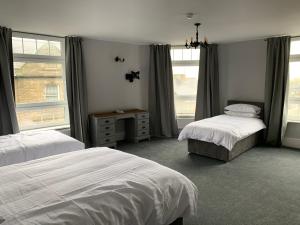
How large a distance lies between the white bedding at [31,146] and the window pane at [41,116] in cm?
102

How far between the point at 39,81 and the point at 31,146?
1966mm

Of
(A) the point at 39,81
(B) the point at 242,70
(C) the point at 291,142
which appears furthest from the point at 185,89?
(A) the point at 39,81

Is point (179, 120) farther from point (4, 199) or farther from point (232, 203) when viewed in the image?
point (4, 199)

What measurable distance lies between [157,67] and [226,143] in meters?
2.64

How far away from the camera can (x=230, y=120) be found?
15.5 feet

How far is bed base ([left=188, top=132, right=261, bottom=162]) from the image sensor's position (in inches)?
163

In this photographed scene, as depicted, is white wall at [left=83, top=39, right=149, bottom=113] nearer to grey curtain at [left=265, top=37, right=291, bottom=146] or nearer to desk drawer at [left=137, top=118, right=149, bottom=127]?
desk drawer at [left=137, top=118, right=149, bottom=127]

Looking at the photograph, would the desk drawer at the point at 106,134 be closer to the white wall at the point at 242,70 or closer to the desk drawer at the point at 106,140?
the desk drawer at the point at 106,140

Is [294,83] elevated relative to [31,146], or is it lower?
elevated

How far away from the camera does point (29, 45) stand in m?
4.31

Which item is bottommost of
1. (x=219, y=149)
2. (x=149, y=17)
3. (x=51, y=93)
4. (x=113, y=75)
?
(x=219, y=149)

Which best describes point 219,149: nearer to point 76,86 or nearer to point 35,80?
point 76,86

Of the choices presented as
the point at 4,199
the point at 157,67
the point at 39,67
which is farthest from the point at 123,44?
the point at 4,199

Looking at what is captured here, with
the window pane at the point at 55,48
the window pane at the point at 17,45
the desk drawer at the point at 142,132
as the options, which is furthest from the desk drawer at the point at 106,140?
the window pane at the point at 17,45
